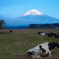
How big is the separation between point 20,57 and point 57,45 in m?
2.84

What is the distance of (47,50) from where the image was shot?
8.83 m

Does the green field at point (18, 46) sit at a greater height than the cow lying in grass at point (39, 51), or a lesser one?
Answer: lesser

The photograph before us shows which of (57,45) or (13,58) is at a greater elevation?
(57,45)

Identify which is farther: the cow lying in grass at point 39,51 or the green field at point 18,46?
the green field at point 18,46

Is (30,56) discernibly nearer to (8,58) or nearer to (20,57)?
(20,57)

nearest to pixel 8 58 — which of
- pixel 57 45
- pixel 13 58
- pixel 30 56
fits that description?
pixel 13 58

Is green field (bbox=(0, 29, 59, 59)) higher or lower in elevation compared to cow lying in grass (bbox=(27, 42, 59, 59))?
lower

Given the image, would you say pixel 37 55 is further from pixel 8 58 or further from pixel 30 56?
pixel 8 58

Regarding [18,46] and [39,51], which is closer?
[39,51]

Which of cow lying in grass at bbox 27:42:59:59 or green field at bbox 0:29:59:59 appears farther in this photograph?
green field at bbox 0:29:59:59

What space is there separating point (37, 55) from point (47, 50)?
2.77 ft

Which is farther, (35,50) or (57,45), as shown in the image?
(57,45)

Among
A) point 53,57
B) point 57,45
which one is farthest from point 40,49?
point 57,45

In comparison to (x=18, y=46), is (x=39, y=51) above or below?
above
